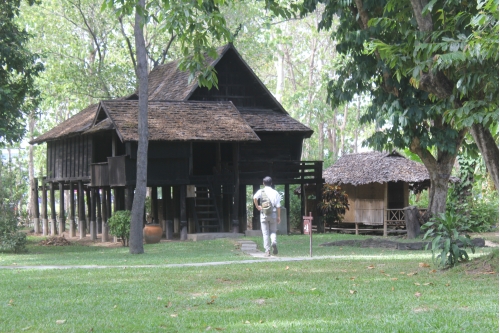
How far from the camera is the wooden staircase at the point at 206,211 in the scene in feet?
100

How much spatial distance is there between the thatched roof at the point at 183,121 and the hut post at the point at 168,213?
4.78 meters

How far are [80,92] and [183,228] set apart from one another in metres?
17.3

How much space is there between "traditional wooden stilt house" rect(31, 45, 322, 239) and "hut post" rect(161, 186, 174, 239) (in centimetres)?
4

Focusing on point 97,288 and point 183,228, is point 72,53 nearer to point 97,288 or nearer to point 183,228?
point 183,228

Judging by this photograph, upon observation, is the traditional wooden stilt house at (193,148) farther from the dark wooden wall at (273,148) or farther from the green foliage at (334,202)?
the green foliage at (334,202)

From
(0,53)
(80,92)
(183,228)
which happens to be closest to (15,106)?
(0,53)

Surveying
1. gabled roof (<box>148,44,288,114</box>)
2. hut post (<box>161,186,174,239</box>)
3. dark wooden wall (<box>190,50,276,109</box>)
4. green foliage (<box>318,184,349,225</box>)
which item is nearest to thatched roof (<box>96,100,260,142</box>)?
gabled roof (<box>148,44,288,114</box>)

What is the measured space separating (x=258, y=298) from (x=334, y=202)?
24.0 meters

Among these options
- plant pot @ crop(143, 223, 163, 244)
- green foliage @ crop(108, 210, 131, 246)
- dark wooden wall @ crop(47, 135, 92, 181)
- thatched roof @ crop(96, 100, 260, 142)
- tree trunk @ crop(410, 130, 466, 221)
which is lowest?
plant pot @ crop(143, 223, 163, 244)

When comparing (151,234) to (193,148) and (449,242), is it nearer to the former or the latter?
(193,148)

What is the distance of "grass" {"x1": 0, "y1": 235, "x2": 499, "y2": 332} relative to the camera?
8883 millimetres

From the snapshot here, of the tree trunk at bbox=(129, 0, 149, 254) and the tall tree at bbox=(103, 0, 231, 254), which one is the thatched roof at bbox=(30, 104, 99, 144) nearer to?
the tree trunk at bbox=(129, 0, 149, 254)

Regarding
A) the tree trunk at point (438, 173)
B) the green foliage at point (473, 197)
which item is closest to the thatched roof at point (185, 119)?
the tree trunk at point (438, 173)

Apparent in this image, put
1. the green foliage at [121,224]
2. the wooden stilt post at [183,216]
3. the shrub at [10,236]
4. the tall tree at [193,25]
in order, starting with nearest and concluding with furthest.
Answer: the tall tree at [193,25] → the shrub at [10,236] → the green foliage at [121,224] → the wooden stilt post at [183,216]
